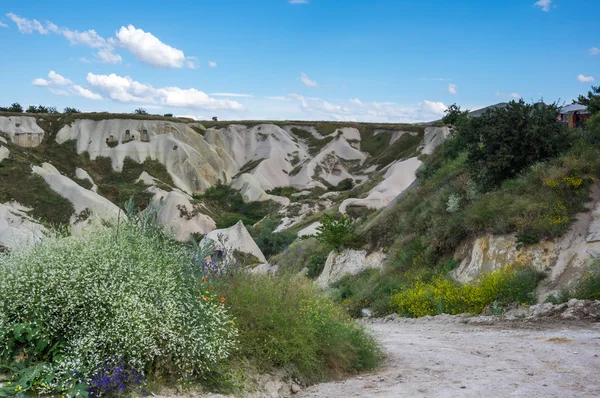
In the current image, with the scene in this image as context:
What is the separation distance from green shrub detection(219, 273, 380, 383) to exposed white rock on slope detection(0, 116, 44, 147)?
280ft

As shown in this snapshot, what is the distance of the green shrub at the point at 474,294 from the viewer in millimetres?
13930

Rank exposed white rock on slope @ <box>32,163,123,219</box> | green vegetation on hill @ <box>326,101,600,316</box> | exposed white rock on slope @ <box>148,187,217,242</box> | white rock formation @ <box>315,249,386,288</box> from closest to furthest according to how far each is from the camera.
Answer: green vegetation on hill @ <box>326,101,600,316</box> < white rock formation @ <box>315,249,386,288</box> < exposed white rock on slope @ <box>32,163,123,219</box> < exposed white rock on slope @ <box>148,187,217,242</box>

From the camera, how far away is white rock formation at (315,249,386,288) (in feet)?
74.0

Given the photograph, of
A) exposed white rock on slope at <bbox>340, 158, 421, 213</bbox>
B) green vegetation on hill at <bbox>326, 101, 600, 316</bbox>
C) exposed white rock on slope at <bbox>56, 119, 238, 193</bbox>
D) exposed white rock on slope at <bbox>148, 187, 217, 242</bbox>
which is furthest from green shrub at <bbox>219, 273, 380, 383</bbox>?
exposed white rock on slope at <bbox>56, 119, 238, 193</bbox>

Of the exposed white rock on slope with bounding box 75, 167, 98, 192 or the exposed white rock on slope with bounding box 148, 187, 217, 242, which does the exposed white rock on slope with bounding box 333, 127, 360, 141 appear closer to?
the exposed white rock on slope with bounding box 148, 187, 217, 242

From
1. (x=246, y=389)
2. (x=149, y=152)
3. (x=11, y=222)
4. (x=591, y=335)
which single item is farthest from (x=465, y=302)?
(x=149, y=152)

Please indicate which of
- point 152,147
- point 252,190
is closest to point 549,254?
point 252,190

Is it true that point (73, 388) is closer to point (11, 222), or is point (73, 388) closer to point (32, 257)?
point (32, 257)

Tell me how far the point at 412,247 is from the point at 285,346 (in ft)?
43.0

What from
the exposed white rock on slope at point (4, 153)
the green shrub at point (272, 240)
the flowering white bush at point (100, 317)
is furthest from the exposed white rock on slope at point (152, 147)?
the flowering white bush at point (100, 317)

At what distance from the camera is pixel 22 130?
3388 inches

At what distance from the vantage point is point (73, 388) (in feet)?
18.6

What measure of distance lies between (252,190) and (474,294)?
254ft

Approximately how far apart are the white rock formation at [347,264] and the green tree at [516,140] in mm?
5151
